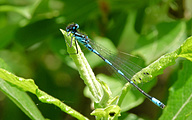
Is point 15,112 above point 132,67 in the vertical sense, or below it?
above

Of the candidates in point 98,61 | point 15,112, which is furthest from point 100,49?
point 15,112

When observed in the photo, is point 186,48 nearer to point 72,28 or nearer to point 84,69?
point 84,69

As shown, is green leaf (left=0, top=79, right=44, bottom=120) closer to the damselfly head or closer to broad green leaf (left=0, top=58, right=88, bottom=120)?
broad green leaf (left=0, top=58, right=88, bottom=120)

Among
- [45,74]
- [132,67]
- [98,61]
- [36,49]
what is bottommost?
[132,67]

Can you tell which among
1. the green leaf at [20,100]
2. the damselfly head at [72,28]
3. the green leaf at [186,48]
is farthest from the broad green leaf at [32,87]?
the damselfly head at [72,28]

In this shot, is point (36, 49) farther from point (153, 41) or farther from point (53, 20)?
point (153, 41)

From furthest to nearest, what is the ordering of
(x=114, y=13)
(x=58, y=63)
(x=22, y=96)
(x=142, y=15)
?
1. (x=58, y=63)
2. (x=114, y=13)
3. (x=142, y=15)
4. (x=22, y=96)

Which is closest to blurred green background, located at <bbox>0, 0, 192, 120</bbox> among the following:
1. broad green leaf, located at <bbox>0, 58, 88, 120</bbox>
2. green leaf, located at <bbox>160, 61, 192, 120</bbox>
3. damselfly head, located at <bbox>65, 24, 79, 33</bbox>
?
damselfly head, located at <bbox>65, 24, 79, 33</bbox>

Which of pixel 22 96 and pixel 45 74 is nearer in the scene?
pixel 22 96
